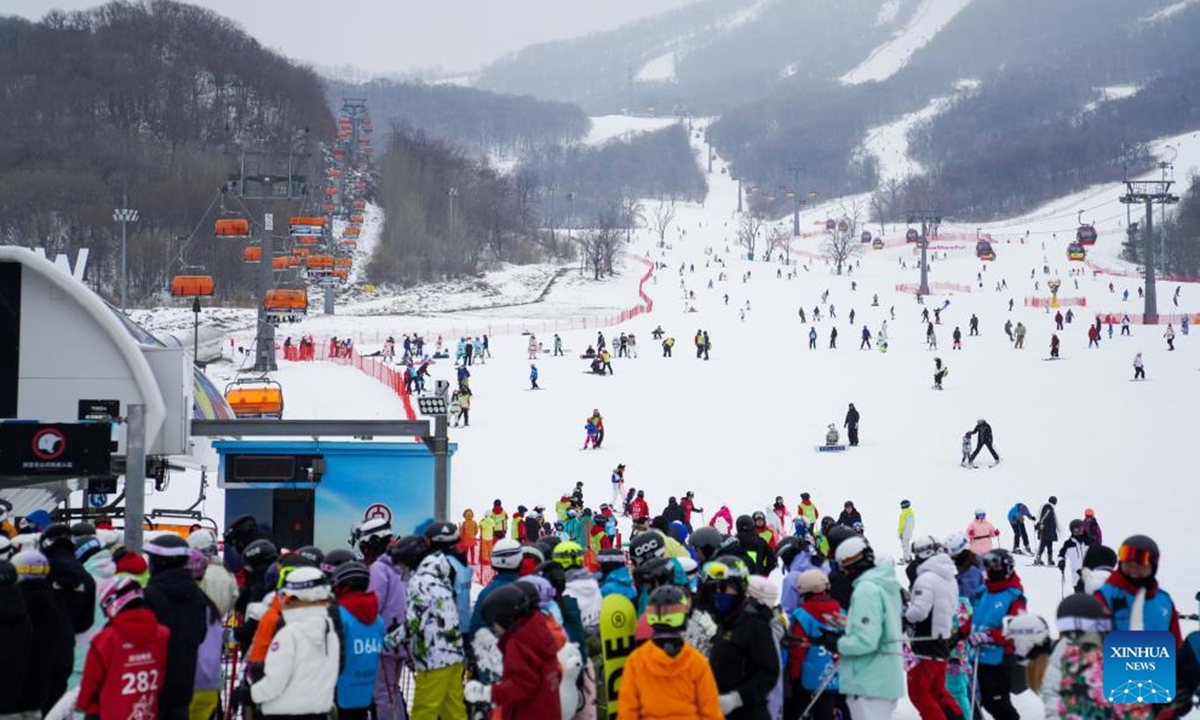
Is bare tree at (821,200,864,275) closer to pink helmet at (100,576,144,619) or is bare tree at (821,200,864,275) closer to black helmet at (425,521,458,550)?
black helmet at (425,521,458,550)

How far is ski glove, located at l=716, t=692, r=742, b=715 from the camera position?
20.0 ft

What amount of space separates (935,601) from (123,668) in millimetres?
4470

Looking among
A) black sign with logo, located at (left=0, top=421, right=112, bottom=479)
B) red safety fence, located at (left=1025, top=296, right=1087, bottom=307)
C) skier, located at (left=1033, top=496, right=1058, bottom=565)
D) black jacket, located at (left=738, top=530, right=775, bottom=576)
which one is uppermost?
red safety fence, located at (left=1025, top=296, right=1087, bottom=307)

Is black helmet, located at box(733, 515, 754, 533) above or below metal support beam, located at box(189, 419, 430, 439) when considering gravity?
below

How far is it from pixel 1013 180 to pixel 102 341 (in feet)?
569

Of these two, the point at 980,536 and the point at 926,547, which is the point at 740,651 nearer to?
the point at 926,547

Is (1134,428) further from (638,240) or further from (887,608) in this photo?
(638,240)

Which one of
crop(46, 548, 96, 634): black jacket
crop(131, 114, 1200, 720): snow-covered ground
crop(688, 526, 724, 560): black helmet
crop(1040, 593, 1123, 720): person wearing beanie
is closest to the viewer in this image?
crop(1040, 593, 1123, 720): person wearing beanie

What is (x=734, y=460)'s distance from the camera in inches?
1118

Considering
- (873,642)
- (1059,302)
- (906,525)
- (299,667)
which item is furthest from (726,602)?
(1059,302)

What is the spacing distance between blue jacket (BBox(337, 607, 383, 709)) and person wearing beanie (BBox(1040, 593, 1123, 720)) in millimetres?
3227

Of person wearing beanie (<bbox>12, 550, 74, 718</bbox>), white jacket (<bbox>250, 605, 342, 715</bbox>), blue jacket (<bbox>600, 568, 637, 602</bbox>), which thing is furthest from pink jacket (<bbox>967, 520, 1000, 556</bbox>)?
person wearing beanie (<bbox>12, 550, 74, 718</bbox>)

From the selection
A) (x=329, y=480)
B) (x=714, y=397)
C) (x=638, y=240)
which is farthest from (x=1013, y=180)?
(x=329, y=480)

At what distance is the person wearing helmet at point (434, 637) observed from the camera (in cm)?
689
